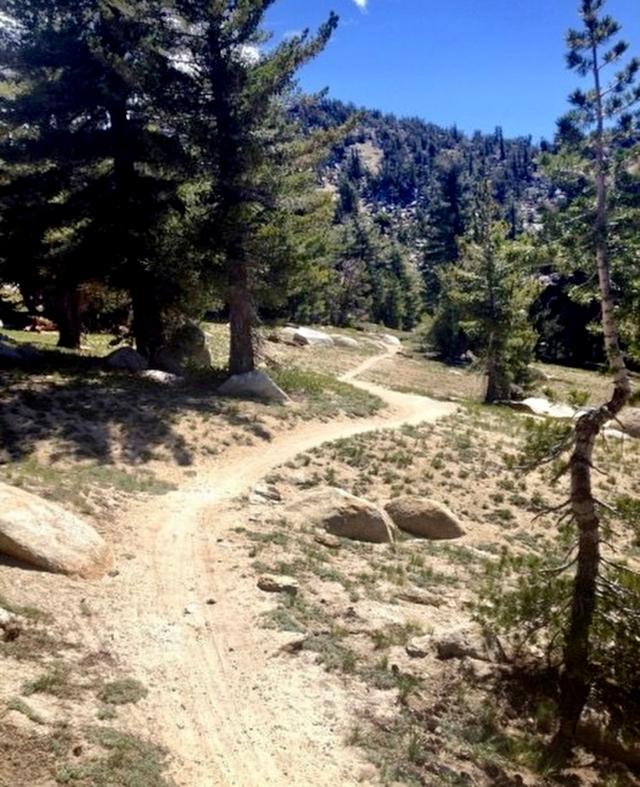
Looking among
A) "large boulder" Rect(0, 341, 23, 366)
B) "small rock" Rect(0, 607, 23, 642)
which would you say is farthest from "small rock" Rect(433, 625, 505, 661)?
"large boulder" Rect(0, 341, 23, 366)

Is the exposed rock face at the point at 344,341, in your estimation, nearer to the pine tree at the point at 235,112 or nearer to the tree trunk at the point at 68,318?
the tree trunk at the point at 68,318

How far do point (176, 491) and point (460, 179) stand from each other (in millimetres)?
66975

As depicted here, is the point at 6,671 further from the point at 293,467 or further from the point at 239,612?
the point at 293,467

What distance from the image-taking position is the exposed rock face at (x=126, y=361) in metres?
25.1

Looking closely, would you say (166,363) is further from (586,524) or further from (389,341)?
(389,341)

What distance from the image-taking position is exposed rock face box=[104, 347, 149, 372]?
25.1 metres

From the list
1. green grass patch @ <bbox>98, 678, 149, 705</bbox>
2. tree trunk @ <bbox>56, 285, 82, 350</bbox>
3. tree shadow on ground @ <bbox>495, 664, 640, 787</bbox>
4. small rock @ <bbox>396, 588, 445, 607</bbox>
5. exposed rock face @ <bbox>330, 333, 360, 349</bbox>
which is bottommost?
tree shadow on ground @ <bbox>495, 664, 640, 787</bbox>

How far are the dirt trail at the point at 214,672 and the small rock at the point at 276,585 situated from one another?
22 cm

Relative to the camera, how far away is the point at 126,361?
2536cm

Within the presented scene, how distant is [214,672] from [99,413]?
1204 centimetres

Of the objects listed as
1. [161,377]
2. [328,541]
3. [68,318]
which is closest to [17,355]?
[161,377]

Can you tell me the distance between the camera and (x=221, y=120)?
75.9 ft

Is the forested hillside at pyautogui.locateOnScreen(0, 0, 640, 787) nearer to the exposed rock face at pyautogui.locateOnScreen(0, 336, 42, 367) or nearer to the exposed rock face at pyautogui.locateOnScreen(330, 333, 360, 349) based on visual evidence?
the exposed rock face at pyautogui.locateOnScreen(0, 336, 42, 367)

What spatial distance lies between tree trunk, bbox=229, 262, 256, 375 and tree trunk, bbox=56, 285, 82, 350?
1063 cm
